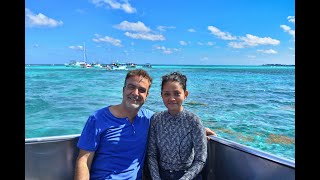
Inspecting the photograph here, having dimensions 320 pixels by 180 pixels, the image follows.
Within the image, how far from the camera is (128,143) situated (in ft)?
6.32

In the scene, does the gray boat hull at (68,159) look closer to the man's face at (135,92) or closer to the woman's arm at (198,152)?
the woman's arm at (198,152)

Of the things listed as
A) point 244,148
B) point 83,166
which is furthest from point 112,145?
point 244,148

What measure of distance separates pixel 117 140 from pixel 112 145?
0.14 feet

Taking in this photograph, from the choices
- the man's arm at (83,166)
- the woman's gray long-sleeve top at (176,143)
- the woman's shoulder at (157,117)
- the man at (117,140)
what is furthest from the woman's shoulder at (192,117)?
the man's arm at (83,166)

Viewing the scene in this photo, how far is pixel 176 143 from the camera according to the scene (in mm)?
1981

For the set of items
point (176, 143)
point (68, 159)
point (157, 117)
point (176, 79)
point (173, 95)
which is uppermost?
point (176, 79)

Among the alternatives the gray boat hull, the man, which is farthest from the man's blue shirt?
the gray boat hull

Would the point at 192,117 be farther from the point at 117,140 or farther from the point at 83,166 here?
the point at 83,166

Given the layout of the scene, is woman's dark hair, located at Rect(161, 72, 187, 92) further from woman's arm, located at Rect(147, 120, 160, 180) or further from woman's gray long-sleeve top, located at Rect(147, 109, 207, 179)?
woman's arm, located at Rect(147, 120, 160, 180)

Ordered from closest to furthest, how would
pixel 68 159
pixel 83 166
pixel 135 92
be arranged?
1. pixel 83 166
2. pixel 135 92
3. pixel 68 159

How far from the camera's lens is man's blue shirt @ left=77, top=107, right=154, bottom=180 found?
73.2 inches

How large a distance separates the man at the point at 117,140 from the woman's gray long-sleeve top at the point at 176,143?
75 millimetres
